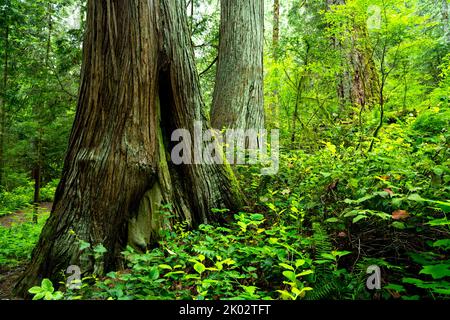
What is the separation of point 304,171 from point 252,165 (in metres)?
0.72

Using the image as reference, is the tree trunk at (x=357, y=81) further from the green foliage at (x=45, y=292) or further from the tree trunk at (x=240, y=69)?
the green foliage at (x=45, y=292)

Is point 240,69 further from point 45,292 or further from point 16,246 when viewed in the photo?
point 16,246

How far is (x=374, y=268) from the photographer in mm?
1945

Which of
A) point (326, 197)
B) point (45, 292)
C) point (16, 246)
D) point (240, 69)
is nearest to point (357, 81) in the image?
point (240, 69)

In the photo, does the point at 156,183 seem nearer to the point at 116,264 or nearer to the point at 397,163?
the point at 116,264

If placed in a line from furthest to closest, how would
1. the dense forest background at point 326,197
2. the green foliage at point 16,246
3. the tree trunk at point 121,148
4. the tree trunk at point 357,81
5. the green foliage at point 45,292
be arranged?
the tree trunk at point 357,81 → the green foliage at point 16,246 → the tree trunk at point 121,148 → the dense forest background at point 326,197 → the green foliage at point 45,292

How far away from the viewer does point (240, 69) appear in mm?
4777

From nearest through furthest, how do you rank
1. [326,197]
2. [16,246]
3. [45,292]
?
[45,292] < [326,197] < [16,246]

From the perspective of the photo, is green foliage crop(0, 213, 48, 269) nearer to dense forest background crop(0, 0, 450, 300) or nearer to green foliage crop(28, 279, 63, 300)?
dense forest background crop(0, 0, 450, 300)

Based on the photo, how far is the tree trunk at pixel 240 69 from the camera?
4.64 m

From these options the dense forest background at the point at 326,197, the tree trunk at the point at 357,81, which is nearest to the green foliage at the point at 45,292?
the dense forest background at the point at 326,197

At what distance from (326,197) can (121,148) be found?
82.6 inches

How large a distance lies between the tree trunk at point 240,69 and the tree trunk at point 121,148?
1.36 metres
